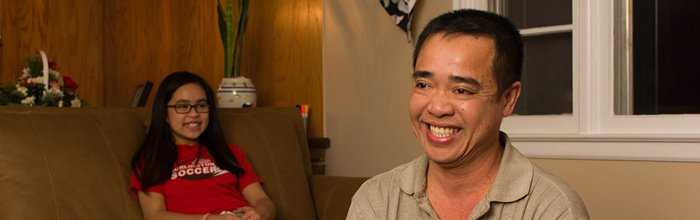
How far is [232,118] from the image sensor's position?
2.82 metres

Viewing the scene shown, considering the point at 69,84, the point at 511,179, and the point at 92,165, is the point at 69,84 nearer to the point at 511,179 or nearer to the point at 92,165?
the point at 92,165

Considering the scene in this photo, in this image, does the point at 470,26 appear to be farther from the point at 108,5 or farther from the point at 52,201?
the point at 108,5

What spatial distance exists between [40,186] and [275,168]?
2.96 feet

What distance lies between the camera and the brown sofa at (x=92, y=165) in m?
2.10

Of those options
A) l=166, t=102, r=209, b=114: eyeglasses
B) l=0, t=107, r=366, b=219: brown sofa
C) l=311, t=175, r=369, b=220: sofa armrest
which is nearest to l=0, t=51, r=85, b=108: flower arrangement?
l=0, t=107, r=366, b=219: brown sofa

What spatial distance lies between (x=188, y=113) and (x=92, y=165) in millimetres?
425

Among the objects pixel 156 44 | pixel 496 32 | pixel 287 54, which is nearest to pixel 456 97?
pixel 496 32

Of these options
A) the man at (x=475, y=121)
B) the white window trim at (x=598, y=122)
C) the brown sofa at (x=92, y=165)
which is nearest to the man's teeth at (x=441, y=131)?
the man at (x=475, y=121)

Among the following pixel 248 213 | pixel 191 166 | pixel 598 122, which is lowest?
pixel 248 213

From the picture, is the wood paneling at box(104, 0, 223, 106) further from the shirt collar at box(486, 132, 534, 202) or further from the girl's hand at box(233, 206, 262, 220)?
the shirt collar at box(486, 132, 534, 202)

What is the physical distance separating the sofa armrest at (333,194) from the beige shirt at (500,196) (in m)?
1.27

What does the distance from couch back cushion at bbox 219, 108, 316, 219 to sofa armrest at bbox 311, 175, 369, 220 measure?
0.04m

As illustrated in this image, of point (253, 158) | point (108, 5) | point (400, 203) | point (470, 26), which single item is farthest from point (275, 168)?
point (108, 5)

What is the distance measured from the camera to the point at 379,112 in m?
3.23
